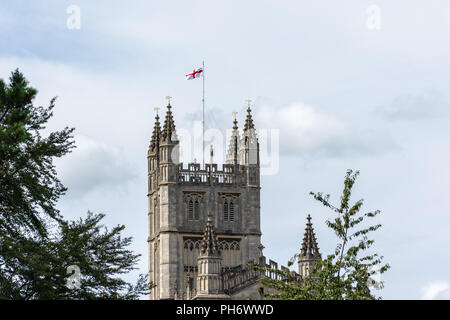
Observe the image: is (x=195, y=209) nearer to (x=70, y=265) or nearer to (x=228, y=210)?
(x=228, y=210)

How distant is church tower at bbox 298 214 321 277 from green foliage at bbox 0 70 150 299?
41.3 m

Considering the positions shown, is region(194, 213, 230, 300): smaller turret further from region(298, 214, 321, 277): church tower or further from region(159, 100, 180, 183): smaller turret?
region(159, 100, 180, 183): smaller turret

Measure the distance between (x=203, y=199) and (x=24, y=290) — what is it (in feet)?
233

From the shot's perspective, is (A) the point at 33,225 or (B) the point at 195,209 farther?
(B) the point at 195,209

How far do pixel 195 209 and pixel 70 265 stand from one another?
2726 inches

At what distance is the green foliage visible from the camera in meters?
47.2

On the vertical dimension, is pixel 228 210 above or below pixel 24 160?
above

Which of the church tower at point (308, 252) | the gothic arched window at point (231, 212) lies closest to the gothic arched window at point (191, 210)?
the gothic arched window at point (231, 212)

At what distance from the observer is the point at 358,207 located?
164ft

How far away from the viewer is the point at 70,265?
51.0 meters

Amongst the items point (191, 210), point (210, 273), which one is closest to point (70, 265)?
point (210, 273)
